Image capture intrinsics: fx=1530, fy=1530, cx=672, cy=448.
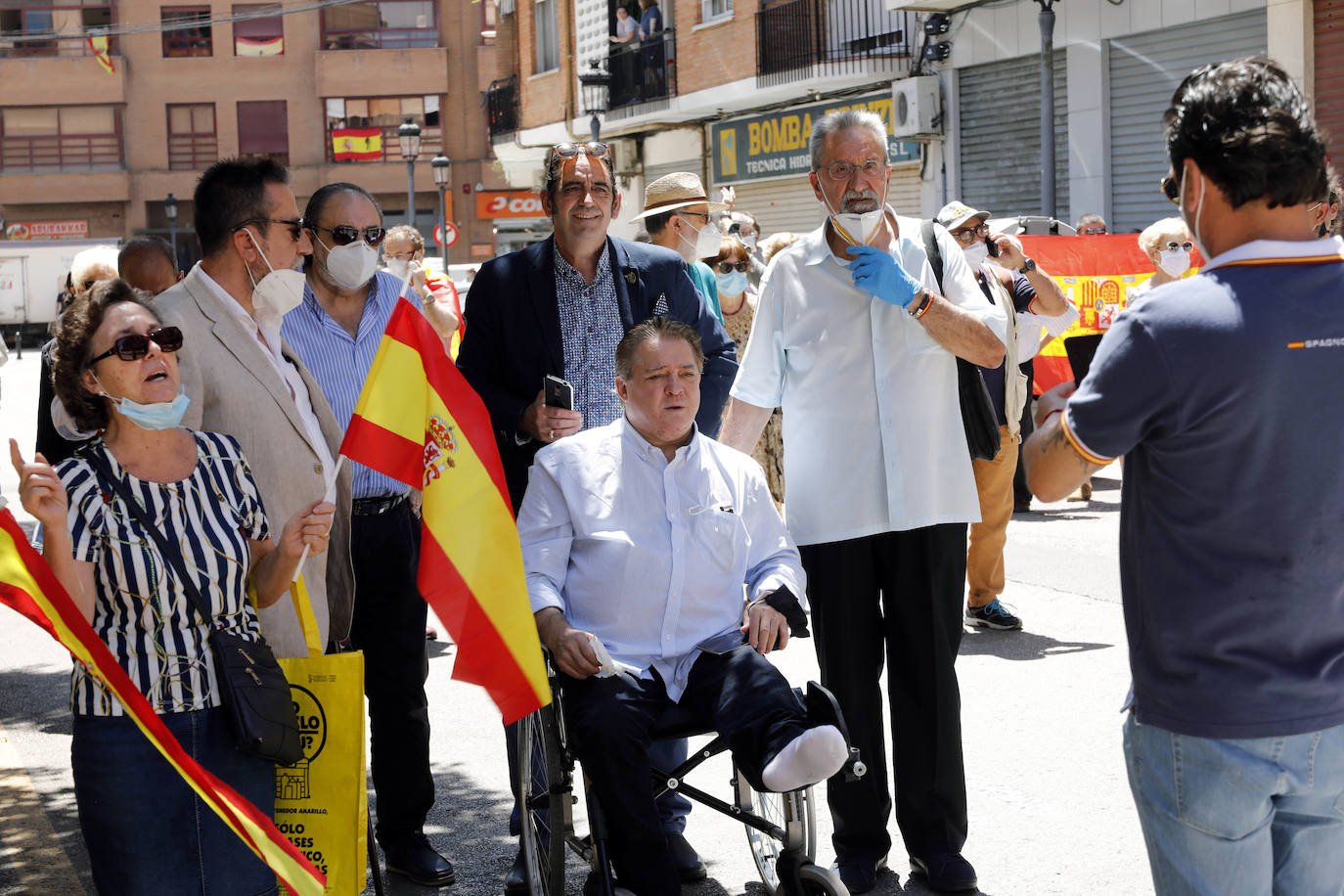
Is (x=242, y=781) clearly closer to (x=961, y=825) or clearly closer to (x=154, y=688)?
(x=154, y=688)

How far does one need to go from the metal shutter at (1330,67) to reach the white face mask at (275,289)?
13.6 m

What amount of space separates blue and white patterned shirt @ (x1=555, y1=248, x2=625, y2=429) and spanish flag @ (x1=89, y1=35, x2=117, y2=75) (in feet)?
187

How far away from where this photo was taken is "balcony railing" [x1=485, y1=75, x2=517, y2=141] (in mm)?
36656

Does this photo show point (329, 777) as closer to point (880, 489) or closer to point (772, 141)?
point (880, 489)

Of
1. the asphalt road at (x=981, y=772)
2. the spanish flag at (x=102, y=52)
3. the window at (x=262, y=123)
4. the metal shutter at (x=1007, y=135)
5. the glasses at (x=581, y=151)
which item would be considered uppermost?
the spanish flag at (x=102, y=52)

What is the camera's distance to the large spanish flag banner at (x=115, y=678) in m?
3.38

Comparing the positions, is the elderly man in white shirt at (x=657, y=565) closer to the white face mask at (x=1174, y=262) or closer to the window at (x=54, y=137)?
the white face mask at (x=1174, y=262)

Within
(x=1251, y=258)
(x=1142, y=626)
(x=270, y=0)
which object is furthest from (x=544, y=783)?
(x=270, y=0)

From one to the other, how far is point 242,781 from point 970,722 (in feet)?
12.0

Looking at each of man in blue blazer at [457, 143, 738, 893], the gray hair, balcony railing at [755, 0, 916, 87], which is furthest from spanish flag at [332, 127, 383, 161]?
the gray hair

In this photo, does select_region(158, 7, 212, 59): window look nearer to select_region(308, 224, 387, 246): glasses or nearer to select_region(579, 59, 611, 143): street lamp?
select_region(579, 59, 611, 143): street lamp

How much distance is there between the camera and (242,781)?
12.0 ft

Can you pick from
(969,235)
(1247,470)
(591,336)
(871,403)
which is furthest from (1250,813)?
(969,235)

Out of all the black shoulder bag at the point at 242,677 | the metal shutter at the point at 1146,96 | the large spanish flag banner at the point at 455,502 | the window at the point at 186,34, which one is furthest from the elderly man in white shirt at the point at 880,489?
the window at the point at 186,34
